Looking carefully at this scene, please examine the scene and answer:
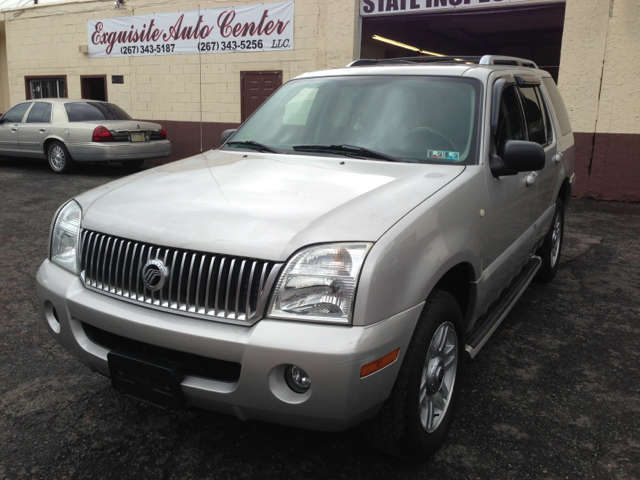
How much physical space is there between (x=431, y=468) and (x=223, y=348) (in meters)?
1.13

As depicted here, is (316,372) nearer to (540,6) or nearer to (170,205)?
(170,205)

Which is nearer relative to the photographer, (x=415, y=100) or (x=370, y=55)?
(x=415, y=100)

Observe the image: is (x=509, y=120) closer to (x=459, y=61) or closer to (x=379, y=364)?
(x=459, y=61)

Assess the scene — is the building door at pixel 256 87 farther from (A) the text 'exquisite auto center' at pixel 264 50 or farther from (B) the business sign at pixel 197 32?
(B) the business sign at pixel 197 32

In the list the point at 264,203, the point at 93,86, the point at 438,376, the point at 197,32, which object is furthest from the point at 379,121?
the point at 93,86

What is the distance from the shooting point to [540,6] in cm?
990

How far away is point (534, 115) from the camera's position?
4.16 meters

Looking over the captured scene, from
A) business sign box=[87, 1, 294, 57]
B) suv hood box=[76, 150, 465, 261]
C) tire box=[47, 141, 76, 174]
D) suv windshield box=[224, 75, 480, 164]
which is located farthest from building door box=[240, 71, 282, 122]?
suv hood box=[76, 150, 465, 261]

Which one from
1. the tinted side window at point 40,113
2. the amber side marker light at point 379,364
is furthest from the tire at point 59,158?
the amber side marker light at point 379,364

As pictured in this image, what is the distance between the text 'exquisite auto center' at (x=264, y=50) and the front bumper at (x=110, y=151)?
2.19 metres

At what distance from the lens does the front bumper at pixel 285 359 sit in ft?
6.39

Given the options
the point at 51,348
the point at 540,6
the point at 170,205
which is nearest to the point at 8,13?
the point at 540,6

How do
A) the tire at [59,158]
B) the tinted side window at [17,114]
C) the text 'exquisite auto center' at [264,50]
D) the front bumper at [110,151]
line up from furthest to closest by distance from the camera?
1. the tinted side window at [17,114]
2. the tire at [59,158]
3. the front bumper at [110,151]
4. the text 'exquisite auto center' at [264,50]

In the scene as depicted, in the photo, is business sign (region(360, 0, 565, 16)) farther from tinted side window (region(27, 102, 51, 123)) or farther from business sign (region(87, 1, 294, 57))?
tinted side window (region(27, 102, 51, 123))
